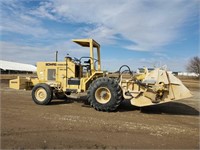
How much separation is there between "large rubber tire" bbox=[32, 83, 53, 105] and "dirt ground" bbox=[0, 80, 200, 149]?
77cm

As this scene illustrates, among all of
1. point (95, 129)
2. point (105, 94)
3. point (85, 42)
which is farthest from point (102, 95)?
point (95, 129)

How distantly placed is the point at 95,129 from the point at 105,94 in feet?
8.52

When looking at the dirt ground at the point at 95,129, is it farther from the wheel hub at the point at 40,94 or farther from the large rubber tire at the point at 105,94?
the wheel hub at the point at 40,94

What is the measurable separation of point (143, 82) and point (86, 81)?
2.34 m

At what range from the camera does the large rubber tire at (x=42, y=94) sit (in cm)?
920

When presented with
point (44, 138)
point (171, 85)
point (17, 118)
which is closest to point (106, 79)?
point (171, 85)

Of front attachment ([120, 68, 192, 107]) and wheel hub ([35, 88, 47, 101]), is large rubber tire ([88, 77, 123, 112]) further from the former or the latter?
wheel hub ([35, 88, 47, 101])

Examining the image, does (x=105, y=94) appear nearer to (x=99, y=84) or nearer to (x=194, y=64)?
(x=99, y=84)

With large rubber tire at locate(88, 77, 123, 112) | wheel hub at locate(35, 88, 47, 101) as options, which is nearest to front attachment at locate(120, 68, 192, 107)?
large rubber tire at locate(88, 77, 123, 112)

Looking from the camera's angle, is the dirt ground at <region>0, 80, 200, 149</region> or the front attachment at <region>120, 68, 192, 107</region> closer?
the dirt ground at <region>0, 80, 200, 149</region>

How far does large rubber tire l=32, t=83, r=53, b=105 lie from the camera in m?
9.20

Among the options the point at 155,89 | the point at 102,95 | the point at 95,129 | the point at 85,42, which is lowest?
the point at 95,129

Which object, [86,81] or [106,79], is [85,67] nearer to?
[86,81]

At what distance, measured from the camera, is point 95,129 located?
5.90m
